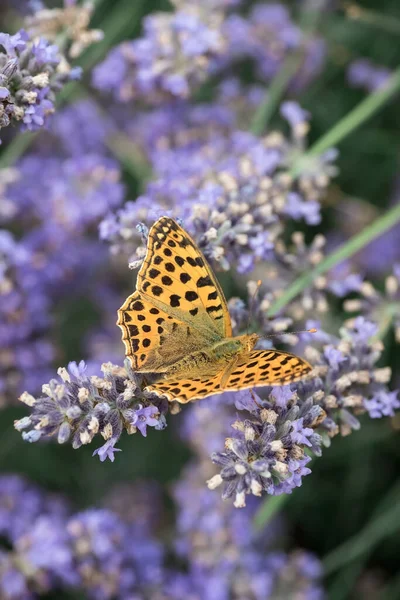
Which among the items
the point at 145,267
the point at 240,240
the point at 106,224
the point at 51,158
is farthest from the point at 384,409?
the point at 51,158

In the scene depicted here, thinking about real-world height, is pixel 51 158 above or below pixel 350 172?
above

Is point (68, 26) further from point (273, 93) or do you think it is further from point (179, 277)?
point (179, 277)

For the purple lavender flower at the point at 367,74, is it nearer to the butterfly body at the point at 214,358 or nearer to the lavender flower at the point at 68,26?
the lavender flower at the point at 68,26

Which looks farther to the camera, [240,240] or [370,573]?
[370,573]

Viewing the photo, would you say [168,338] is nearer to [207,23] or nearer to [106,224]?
[106,224]

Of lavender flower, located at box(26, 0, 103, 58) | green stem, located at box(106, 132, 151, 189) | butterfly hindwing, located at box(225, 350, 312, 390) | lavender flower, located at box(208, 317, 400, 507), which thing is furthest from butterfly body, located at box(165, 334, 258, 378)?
green stem, located at box(106, 132, 151, 189)

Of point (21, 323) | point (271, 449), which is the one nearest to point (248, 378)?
point (271, 449)
